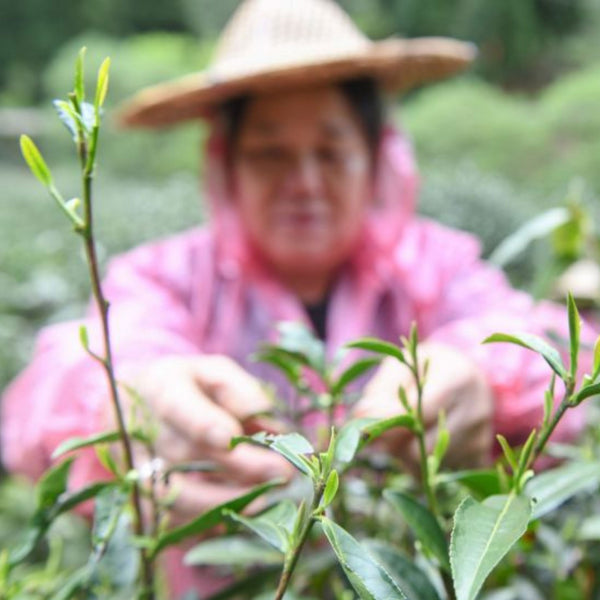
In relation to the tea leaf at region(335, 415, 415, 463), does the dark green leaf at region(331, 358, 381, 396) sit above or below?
below

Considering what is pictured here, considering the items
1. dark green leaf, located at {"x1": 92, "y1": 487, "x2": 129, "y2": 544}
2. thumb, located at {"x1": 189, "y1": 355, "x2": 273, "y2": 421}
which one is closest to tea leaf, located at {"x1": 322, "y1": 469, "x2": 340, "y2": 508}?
dark green leaf, located at {"x1": 92, "y1": 487, "x2": 129, "y2": 544}

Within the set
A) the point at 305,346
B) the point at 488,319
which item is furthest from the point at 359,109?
the point at 305,346

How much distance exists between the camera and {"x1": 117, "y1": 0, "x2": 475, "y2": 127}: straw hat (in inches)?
37.1

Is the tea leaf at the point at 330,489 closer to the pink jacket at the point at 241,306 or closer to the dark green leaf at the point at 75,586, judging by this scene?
the dark green leaf at the point at 75,586

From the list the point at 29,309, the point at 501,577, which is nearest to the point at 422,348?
the point at 501,577

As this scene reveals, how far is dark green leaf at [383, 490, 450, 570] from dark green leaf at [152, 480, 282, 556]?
0.04m

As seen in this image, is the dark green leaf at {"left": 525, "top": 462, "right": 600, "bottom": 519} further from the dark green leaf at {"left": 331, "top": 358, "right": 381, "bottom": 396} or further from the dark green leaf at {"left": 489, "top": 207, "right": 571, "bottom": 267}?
the dark green leaf at {"left": 489, "top": 207, "right": 571, "bottom": 267}

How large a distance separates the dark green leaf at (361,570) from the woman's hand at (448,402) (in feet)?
0.87

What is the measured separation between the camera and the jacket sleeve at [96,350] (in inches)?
29.3

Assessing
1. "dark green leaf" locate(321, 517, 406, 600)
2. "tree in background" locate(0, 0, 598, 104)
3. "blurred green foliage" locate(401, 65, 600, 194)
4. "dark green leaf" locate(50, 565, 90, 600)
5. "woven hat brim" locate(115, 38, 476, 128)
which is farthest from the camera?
"tree in background" locate(0, 0, 598, 104)

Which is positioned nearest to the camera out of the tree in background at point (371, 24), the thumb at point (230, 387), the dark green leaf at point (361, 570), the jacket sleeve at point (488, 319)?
the dark green leaf at point (361, 570)

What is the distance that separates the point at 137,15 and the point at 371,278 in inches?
401

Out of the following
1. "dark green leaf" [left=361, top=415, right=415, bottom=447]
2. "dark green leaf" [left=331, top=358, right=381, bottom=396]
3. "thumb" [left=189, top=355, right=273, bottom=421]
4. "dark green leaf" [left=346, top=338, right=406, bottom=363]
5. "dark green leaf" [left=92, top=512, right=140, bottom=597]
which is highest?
"dark green leaf" [left=346, top=338, right=406, bottom=363]

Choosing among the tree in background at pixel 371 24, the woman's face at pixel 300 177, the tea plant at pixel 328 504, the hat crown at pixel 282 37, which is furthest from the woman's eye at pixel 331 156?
the tree in background at pixel 371 24
